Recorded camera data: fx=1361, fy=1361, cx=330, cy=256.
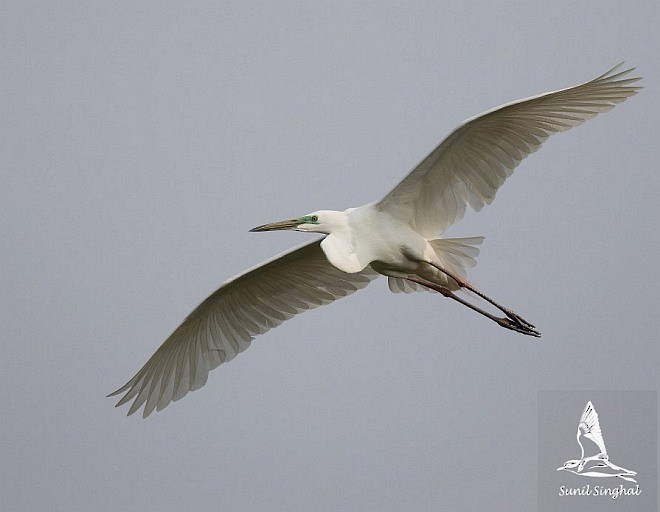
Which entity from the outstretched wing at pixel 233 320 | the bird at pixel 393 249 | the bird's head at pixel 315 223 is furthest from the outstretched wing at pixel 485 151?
the outstretched wing at pixel 233 320

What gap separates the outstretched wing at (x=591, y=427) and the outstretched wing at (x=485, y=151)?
4.15 meters

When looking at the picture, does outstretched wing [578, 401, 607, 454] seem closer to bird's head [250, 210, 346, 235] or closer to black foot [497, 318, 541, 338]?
black foot [497, 318, 541, 338]

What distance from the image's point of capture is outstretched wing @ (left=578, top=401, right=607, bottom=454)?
55.3ft

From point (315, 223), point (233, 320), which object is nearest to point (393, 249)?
point (315, 223)

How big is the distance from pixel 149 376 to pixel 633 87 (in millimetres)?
6094

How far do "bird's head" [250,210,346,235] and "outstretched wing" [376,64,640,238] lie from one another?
1.59ft

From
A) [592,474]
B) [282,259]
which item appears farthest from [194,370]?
[592,474]

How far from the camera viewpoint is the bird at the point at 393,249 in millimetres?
13523

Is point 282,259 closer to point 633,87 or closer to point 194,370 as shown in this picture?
point 194,370

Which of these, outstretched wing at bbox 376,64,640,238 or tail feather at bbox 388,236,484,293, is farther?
tail feather at bbox 388,236,484,293

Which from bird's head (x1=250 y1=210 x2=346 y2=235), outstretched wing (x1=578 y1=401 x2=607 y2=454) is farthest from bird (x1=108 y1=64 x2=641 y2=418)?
outstretched wing (x1=578 y1=401 x2=607 y2=454)

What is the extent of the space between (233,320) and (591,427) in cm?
488

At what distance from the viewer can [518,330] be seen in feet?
47.8

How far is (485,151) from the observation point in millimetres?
13906
